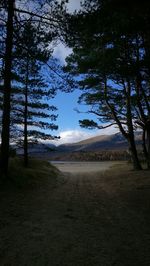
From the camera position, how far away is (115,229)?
5.59 meters

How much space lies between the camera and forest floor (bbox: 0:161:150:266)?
4.08 metres

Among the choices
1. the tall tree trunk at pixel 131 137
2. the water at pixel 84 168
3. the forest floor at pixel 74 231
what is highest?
the tall tree trunk at pixel 131 137

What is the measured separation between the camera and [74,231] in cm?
541

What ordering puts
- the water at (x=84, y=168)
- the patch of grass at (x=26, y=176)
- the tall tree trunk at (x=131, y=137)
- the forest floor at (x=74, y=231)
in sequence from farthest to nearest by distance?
the water at (x=84, y=168) < the tall tree trunk at (x=131, y=137) < the patch of grass at (x=26, y=176) < the forest floor at (x=74, y=231)

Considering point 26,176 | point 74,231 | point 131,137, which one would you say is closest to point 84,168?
point 131,137

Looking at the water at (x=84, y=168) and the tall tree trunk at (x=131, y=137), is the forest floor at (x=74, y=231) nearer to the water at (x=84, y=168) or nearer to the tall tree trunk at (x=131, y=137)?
the tall tree trunk at (x=131, y=137)

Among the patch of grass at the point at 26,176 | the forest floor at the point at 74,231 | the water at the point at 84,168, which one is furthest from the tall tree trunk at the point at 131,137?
the forest floor at the point at 74,231

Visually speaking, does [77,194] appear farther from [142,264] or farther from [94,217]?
[142,264]

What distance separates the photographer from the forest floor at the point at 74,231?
408 cm

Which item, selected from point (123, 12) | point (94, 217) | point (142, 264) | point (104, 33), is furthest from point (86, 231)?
point (104, 33)

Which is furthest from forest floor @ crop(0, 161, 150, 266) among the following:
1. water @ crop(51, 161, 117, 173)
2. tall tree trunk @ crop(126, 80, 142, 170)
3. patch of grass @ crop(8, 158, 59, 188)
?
water @ crop(51, 161, 117, 173)

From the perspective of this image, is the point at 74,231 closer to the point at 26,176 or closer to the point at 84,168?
the point at 26,176

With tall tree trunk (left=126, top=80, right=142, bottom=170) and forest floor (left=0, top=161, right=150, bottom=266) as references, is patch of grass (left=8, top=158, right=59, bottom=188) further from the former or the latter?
tall tree trunk (left=126, top=80, right=142, bottom=170)

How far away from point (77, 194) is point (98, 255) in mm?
6012
